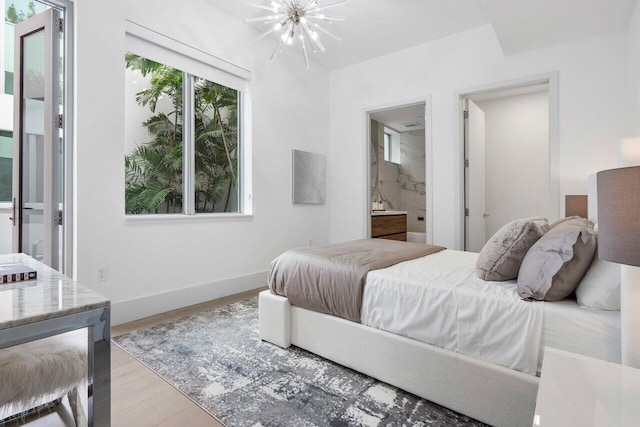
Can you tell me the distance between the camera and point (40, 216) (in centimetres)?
247

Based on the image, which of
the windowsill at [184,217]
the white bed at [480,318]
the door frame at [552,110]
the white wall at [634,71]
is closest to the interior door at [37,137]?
the windowsill at [184,217]

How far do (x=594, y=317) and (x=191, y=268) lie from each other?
9.85 feet

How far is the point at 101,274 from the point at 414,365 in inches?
94.2

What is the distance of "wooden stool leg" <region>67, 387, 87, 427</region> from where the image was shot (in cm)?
101

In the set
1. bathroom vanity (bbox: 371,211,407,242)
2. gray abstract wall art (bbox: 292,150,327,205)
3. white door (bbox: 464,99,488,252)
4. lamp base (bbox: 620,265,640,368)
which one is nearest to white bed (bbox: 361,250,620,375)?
lamp base (bbox: 620,265,640,368)

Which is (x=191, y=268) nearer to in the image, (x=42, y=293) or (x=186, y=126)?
(x=186, y=126)

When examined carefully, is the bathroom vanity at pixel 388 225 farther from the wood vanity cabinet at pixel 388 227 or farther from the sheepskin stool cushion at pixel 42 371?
the sheepskin stool cushion at pixel 42 371

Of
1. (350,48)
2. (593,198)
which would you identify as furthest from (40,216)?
(593,198)

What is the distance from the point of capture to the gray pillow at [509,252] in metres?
1.63

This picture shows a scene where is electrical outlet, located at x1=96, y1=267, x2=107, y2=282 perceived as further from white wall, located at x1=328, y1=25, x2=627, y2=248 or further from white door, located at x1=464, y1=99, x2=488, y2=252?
white door, located at x1=464, y1=99, x2=488, y2=252

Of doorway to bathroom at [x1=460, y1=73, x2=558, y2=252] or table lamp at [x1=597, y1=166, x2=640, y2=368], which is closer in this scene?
table lamp at [x1=597, y1=166, x2=640, y2=368]

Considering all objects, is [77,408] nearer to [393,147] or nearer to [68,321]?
[68,321]

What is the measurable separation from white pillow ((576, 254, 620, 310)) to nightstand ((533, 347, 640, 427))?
0.46m

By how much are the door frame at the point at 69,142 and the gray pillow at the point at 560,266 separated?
9.57 feet
